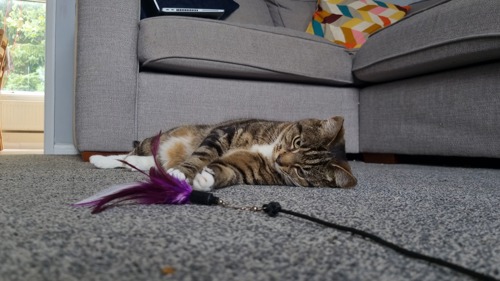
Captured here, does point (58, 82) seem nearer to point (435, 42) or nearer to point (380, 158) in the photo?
point (380, 158)

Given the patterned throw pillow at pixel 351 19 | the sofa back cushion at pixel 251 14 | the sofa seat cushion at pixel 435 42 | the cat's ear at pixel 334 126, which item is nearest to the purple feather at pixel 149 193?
the cat's ear at pixel 334 126

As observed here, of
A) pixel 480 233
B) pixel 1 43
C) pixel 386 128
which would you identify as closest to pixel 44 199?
pixel 480 233

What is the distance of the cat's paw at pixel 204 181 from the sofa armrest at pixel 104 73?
81cm

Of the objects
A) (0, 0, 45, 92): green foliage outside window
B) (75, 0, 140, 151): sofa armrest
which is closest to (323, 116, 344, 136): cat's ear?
(75, 0, 140, 151): sofa armrest

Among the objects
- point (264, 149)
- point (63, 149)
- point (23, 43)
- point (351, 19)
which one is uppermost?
point (23, 43)

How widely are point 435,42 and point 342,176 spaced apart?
0.76 meters

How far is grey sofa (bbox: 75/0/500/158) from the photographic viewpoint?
1471mm

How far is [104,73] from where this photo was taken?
5.15ft

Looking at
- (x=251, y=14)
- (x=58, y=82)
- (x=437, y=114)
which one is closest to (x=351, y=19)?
(x=251, y=14)

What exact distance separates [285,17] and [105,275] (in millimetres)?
2309

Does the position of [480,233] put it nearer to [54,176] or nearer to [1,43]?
[54,176]

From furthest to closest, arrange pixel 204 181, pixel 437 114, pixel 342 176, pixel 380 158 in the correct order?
pixel 380 158, pixel 437 114, pixel 342 176, pixel 204 181

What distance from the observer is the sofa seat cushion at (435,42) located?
4.43 ft

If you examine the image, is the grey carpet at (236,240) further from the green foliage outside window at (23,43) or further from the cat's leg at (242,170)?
the green foliage outside window at (23,43)
